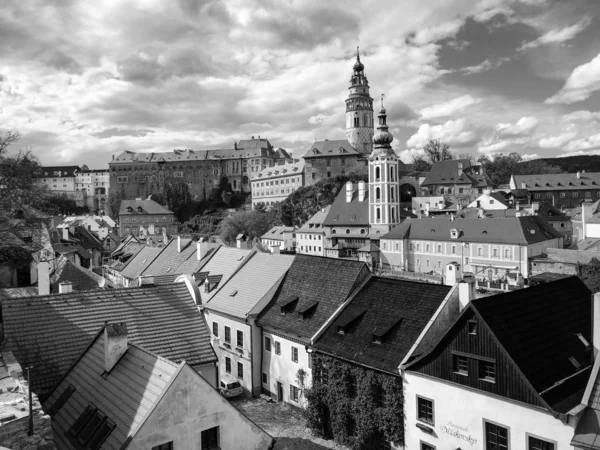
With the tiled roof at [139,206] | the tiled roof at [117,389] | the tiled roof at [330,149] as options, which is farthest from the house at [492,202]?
the tiled roof at [117,389]

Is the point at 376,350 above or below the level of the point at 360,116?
below

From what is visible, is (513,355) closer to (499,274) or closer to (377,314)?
(377,314)

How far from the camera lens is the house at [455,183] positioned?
9206 centimetres

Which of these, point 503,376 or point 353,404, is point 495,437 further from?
point 353,404

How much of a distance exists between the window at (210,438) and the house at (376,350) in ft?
24.0

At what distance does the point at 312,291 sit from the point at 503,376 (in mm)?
10314

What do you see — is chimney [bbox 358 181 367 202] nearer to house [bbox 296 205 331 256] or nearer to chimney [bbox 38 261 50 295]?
house [bbox 296 205 331 256]

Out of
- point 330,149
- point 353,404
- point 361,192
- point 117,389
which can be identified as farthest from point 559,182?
point 117,389

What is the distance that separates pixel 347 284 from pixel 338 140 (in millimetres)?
100346

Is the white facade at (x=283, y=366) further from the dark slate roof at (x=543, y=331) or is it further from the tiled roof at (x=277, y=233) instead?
the tiled roof at (x=277, y=233)

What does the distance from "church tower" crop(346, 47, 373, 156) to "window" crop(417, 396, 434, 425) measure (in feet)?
357

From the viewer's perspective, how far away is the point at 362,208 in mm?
75375

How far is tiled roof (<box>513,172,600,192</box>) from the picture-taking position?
86.4m

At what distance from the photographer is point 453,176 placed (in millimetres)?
94188
